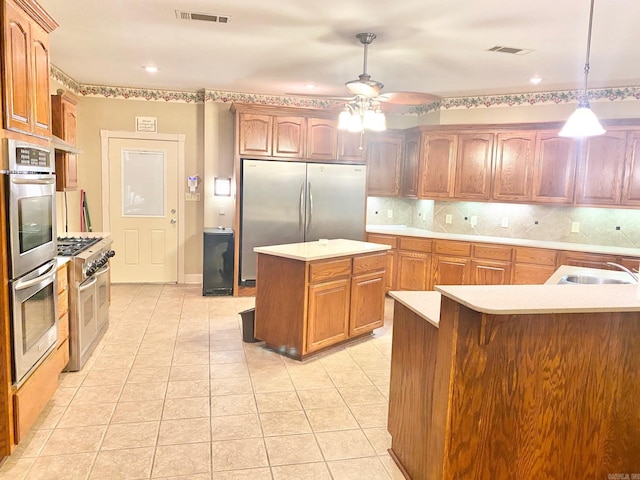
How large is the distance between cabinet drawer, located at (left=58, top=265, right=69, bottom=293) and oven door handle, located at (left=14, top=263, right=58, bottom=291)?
9.1 inches

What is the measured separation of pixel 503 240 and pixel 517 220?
446mm

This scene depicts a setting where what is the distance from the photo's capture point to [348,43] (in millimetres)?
3924

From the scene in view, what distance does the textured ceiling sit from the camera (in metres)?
3.18

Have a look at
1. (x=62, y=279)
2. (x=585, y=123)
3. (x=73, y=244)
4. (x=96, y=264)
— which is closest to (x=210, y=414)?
(x=62, y=279)

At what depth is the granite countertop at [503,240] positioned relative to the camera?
4.80 m

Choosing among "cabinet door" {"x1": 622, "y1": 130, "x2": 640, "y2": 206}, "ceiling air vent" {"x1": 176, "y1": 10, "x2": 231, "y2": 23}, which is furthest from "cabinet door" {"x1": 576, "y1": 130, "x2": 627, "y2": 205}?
"ceiling air vent" {"x1": 176, "y1": 10, "x2": 231, "y2": 23}

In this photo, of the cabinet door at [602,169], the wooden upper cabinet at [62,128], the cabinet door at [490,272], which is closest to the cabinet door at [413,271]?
the cabinet door at [490,272]

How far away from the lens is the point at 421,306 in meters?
2.21

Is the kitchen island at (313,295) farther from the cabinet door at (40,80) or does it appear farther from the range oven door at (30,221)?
the cabinet door at (40,80)

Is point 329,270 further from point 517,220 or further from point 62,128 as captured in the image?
point 517,220

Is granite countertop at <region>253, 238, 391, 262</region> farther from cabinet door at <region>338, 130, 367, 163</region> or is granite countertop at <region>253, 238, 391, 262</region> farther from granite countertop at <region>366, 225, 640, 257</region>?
cabinet door at <region>338, 130, 367, 163</region>

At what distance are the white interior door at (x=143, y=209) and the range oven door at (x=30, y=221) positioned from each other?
11.2ft

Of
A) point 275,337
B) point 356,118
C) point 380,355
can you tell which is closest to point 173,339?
point 275,337

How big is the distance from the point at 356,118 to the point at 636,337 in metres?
2.25
